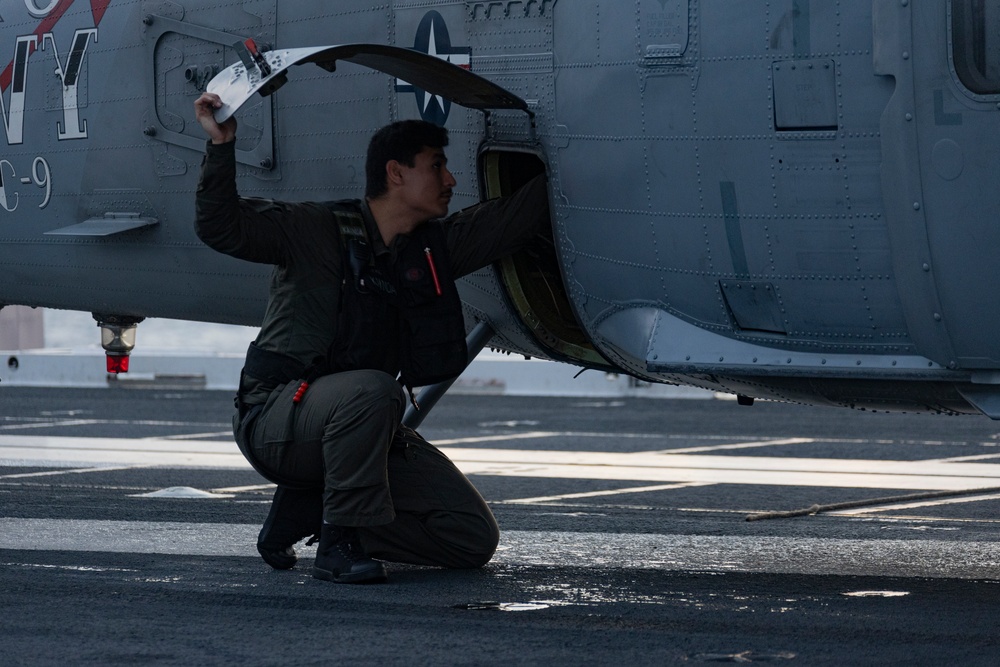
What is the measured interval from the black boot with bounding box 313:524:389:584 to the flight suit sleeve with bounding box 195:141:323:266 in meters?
0.99

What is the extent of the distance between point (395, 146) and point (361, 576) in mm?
1562

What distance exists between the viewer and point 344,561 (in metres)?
5.78

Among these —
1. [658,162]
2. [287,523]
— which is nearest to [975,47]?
[658,162]

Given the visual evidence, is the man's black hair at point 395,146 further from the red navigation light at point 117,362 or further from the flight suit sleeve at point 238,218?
the red navigation light at point 117,362

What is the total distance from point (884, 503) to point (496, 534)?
3.50 meters

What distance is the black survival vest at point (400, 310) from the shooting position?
19.1 feet

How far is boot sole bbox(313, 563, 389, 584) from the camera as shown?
5750 millimetres

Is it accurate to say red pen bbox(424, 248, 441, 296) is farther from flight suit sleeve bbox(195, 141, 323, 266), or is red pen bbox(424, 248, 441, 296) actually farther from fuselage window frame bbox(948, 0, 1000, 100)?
fuselage window frame bbox(948, 0, 1000, 100)

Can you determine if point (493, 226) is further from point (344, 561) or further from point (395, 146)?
point (344, 561)

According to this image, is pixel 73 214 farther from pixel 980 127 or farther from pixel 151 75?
pixel 980 127

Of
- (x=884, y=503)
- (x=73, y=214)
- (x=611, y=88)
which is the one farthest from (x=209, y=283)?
(x=884, y=503)

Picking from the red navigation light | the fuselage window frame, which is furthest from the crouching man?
the red navigation light

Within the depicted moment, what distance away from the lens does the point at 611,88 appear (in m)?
5.68

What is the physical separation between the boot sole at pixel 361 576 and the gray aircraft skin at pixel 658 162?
1186 mm
